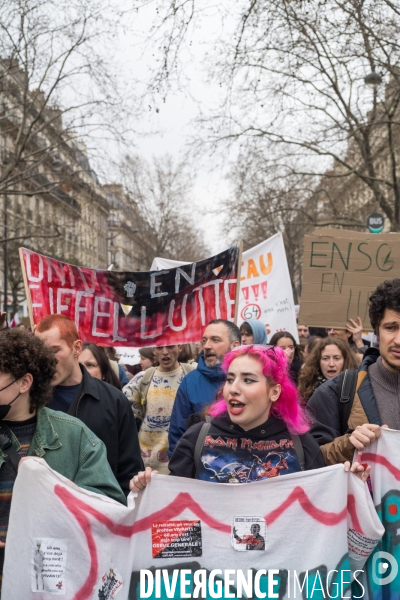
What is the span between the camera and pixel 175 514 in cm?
279

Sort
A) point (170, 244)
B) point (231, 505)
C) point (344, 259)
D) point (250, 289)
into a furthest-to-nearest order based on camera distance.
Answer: point (170, 244)
point (250, 289)
point (344, 259)
point (231, 505)

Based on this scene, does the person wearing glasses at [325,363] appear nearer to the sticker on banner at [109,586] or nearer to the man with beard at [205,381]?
the man with beard at [205,381]

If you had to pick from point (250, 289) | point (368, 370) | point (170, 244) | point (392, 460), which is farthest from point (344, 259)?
point (170, 244)

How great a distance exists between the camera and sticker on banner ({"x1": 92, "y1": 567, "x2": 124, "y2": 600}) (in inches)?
103

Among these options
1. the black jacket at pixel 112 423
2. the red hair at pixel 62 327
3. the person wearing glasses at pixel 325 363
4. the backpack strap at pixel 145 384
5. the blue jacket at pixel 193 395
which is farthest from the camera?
the backpack strap at pixel 145 384

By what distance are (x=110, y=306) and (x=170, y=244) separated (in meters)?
38.6

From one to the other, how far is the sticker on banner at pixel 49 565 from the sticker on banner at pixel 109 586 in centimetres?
13

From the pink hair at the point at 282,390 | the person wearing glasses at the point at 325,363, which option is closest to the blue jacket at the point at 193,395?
the person wearing glasses at the point at 325,363

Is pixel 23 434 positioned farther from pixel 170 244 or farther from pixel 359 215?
pixel 170 244

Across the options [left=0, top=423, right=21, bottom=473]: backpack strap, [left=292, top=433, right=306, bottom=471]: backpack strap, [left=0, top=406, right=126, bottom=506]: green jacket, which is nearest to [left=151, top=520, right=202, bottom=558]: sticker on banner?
[left=0, top=406, right=126, bottom=506]: green jacket

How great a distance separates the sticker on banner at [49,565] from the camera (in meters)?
2.59

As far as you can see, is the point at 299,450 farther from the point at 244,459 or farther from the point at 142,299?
the point at 142,299

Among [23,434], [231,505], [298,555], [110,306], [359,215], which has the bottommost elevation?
[298,555]

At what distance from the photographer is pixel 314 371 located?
5.69m
